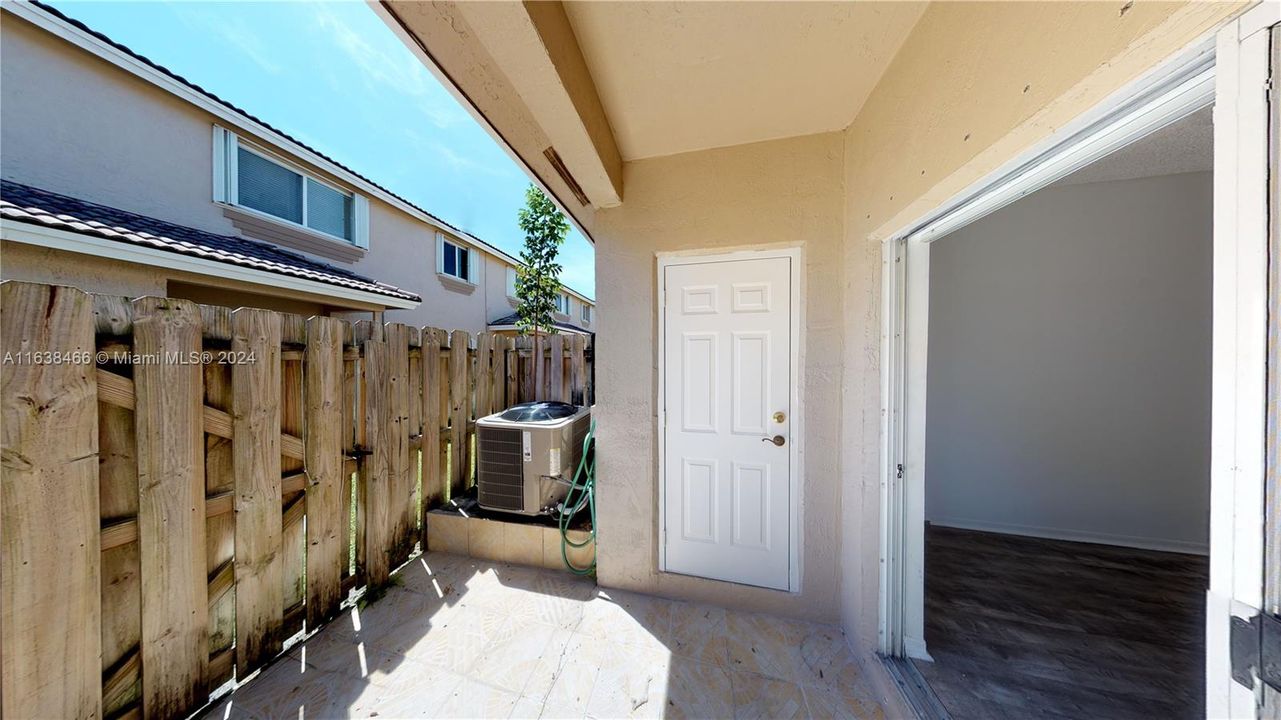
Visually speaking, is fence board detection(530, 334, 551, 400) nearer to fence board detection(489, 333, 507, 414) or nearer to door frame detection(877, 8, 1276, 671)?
fence board detection(489, 333, 507, 414)

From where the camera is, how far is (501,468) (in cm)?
277

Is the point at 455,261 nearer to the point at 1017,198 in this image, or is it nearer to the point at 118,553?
the point at 118,553

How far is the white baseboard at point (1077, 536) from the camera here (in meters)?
2.69

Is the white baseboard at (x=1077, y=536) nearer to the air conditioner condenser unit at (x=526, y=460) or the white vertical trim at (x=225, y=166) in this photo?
the air conditioner condenser unit at (x=526, y=460)

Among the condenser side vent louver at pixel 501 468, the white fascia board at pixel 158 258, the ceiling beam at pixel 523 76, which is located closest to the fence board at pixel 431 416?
the condenser side vent louver at pixel 501 468

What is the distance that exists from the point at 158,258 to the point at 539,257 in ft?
11.2

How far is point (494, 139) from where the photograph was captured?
169 centimetres

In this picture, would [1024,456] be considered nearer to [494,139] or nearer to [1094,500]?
[1094,500]

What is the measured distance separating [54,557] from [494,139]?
2.26 metres

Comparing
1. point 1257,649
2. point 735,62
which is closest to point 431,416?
point 735,62

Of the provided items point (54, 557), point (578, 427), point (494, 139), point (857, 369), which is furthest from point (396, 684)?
point (857, 369)

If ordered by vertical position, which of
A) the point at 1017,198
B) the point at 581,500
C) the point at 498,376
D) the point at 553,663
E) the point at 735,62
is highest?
the point at 735,62

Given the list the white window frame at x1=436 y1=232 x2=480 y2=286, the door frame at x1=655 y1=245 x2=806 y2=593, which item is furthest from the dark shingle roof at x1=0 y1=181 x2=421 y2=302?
the door frame at x1=655 y1=245 x2=806 y2=593

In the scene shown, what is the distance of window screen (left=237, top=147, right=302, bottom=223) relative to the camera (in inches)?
187
